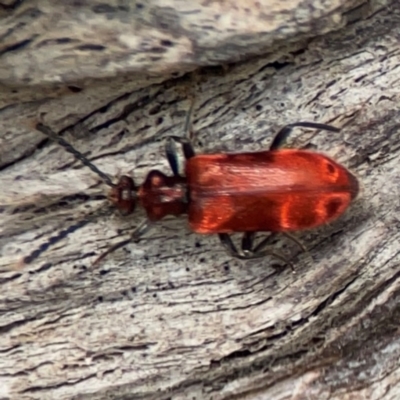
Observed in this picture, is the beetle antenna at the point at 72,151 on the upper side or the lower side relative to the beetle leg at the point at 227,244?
upper

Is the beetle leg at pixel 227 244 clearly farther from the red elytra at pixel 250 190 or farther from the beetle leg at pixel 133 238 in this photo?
the beetle leg at pixel 133 238

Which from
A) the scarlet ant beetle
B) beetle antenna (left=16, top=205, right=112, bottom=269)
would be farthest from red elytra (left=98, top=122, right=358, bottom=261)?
beetle antenna (left=16, top=205, right=112, bottom=269)

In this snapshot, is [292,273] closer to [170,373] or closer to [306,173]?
[306,173]

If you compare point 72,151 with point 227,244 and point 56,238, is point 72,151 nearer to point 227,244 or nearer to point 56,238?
point 56,238

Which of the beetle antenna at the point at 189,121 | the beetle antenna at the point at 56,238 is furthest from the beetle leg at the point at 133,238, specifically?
the beetle antenna at the point at 189,121

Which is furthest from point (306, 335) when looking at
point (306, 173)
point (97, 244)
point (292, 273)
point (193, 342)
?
point (97, 244)

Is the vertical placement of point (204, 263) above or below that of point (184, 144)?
below

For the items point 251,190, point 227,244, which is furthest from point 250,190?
point 227,244
